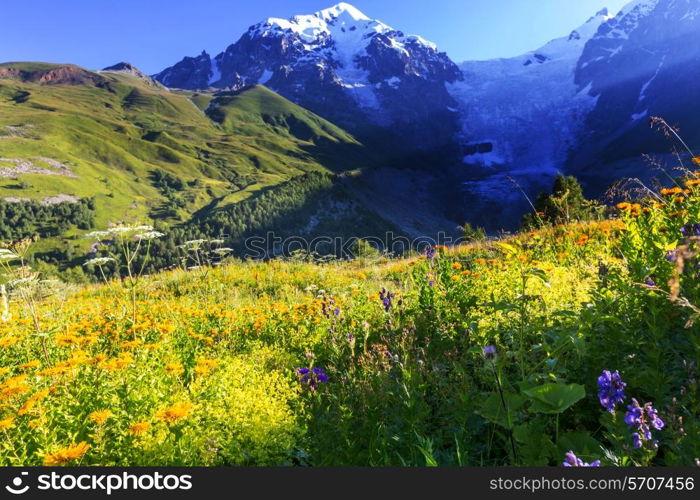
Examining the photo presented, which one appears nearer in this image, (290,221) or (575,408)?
(575,408)

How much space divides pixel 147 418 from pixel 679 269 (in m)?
3.48

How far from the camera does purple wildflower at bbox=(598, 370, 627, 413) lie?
2.02m

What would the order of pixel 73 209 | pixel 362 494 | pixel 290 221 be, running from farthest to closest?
1. pixel 73 209
2. pixel 290 221
3. pixel 362 494

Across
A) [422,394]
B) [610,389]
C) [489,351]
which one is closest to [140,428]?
[422,394]

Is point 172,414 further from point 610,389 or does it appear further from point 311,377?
point 610,389

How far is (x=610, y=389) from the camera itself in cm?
206

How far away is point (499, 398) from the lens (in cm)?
285

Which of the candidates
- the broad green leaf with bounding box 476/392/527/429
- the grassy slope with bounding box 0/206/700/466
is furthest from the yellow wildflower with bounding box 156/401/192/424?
the broad green leaf with bounding box 476/392/527/429

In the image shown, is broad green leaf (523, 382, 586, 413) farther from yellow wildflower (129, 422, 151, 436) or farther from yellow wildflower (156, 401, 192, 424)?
yellow wildflower (129, 422, 151, 436)

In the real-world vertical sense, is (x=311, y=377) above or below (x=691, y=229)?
below

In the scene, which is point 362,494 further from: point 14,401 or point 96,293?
point 96,293

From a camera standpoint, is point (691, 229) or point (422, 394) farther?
point (422, 394)

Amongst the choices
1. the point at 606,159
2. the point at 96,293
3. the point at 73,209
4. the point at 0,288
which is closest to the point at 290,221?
the point at 96,293

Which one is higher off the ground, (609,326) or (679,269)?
(679,269)
